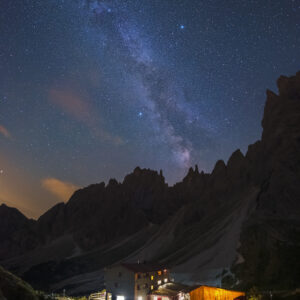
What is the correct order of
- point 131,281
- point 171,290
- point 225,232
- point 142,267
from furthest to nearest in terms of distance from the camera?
1. point 225,232
2. point 142,267
3. point 131,281
4. point 171,290

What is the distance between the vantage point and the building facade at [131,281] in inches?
2162

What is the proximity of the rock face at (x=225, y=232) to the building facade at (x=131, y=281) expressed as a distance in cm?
2757

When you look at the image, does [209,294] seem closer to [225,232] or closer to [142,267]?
[142,267]

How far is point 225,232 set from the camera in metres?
110

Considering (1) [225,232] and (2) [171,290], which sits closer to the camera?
(2) [171,290]

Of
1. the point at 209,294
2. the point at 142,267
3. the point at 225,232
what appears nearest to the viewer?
the point at 209,294

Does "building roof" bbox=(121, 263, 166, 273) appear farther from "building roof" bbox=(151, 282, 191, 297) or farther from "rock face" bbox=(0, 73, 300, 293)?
"rock face" bbox=(0, 73, 300, 293)

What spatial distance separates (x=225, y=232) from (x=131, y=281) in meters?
63.0

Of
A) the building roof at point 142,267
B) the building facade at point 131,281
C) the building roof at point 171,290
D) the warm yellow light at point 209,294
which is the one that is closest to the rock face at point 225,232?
the building roof at point 142,267

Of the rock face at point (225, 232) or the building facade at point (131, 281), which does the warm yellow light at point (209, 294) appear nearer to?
the building facade at point (131, 281)

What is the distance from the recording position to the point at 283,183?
105625 mm

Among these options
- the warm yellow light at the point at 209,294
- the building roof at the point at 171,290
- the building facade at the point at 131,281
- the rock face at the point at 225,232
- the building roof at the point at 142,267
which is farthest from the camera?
the rock face at the point at 225,232

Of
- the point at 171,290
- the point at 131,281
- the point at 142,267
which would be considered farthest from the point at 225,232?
the point at 171,290

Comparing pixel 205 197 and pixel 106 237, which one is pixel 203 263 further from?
pixel 106 237
